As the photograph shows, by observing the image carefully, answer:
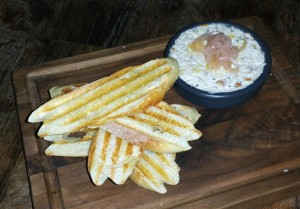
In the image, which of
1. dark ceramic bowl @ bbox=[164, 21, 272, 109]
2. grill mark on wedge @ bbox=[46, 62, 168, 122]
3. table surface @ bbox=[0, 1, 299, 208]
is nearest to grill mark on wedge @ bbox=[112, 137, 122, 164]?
grill mark on wedge @ bbox=[46, 62, 168, 122]

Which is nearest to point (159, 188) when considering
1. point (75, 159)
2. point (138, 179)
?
point (138, 179)

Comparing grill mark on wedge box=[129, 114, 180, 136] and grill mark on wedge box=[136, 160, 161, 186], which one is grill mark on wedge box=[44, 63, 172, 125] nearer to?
grill mark on wedge box=[129, 114, 180, 136]

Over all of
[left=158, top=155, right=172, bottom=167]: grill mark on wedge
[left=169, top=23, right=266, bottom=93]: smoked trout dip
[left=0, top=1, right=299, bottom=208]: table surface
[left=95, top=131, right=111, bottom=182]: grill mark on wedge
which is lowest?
[left=0, top=1, right=299, bottom=208]: table surface

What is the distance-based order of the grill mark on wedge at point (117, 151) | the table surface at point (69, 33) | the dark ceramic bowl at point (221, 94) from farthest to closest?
the table surface at point (69, 33) < the dark ceramic bowl at point (221, 94) < the grill mark on wedge at point (117, 151)

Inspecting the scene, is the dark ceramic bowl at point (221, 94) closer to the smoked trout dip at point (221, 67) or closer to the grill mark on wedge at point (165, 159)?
the smoked trout dip at point (221, 67)

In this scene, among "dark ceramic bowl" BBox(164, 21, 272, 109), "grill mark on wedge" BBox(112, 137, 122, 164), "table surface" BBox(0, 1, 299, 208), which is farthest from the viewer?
"table surface" BBox(0, 1, 299, 208)

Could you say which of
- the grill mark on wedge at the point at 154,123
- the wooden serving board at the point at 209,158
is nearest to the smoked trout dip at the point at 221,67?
the wooden serving board at the point at 209,158

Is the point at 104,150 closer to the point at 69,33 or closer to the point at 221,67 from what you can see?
the point at 221,67
